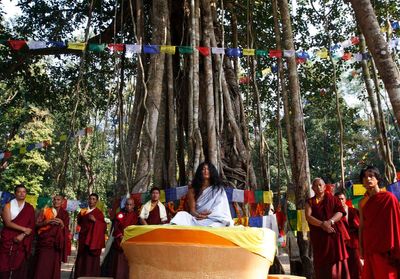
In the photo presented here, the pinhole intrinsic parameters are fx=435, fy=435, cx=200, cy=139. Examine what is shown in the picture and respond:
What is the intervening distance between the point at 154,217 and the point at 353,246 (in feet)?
8.22

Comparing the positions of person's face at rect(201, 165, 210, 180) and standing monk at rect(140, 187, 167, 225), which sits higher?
person's face at rect(201, 165, 210, 180)

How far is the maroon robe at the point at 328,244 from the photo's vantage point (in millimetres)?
4516

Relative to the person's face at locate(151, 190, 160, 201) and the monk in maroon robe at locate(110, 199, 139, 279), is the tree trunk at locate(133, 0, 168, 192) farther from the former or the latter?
the person's face at locate(151, 190, 160, 201)

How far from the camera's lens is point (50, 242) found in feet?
19.0

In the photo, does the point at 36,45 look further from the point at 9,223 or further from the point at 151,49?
the point at 9,223

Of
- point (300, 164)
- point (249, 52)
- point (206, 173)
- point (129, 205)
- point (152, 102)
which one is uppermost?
point (249, 52)

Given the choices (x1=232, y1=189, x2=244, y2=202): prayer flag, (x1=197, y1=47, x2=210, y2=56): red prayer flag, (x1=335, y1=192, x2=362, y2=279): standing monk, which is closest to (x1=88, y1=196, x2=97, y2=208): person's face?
(x1=232, y1=189, x2=244, y2=202): prayer flag

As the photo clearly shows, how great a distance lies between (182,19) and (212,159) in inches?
127

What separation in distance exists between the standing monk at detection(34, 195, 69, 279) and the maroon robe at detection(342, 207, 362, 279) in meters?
3.70

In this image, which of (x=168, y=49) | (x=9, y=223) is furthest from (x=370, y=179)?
(x=9, y=223)

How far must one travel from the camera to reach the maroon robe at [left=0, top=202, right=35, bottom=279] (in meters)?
5.23

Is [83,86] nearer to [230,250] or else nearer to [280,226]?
[280,226]

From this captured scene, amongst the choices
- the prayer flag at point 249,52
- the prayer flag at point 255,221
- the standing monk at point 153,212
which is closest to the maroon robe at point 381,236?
the prayer flag at point 255,221

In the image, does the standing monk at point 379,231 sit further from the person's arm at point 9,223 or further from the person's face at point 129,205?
the person's arm at point 9,223
